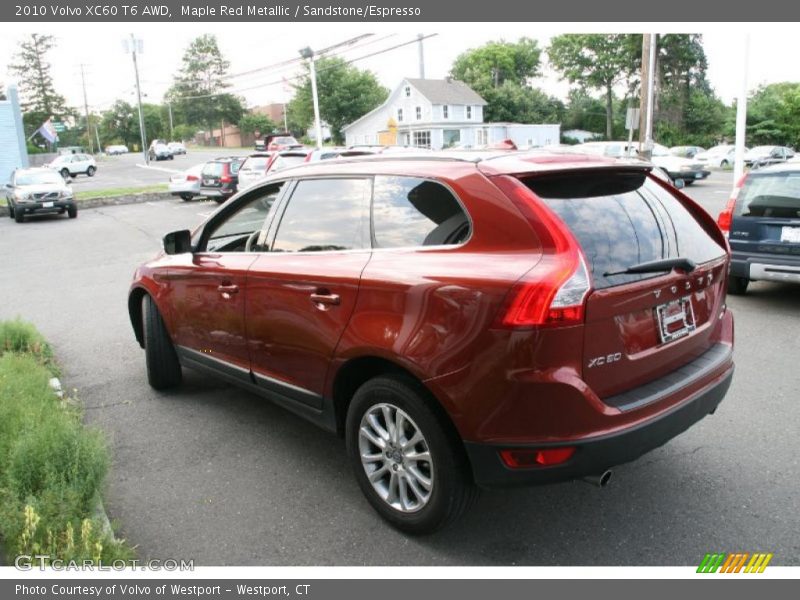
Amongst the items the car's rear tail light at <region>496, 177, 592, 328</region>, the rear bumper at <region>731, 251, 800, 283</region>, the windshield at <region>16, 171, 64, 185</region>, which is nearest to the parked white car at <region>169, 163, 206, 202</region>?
the windshield at <region>16, 171, 64, 185</region>

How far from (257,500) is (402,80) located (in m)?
58.7

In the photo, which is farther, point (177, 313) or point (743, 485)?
point (177, 313)

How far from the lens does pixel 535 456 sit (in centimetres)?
279

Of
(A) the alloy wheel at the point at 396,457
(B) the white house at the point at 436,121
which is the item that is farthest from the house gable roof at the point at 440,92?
(A) the alloy wheel at the point at 396,457

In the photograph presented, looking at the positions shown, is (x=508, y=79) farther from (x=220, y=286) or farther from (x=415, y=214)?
(x=415, y=214)

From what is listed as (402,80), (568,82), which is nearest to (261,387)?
(402,80)

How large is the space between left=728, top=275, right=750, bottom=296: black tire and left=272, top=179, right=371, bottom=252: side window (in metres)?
6.18

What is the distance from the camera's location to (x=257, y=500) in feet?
12.1

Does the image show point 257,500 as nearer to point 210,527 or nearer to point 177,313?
point 210,527

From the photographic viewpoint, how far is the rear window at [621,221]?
9.60 feet

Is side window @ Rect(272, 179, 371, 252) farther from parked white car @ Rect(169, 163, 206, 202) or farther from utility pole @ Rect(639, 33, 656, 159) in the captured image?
parked white car @ Rect(169, 163, 206, 202)

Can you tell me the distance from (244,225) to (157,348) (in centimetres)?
134

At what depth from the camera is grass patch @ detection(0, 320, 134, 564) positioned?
2.97m

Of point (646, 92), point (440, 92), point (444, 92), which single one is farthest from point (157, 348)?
point (444, 92)
